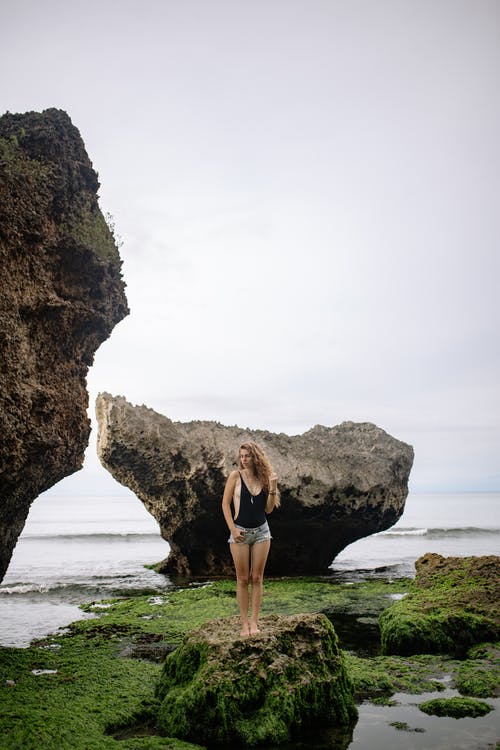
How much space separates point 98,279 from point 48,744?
8590 mm

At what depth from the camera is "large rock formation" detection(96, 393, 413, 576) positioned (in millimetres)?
18109

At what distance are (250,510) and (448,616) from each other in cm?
494

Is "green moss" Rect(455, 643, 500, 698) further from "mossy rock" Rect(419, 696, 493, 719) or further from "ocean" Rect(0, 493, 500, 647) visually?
"ocean" Rect(0, 493, 500, 647)

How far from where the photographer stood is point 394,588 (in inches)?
630

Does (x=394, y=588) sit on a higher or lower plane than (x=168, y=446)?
lower

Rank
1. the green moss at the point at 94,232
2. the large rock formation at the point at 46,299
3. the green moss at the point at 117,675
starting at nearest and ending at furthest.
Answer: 1. the green moss at the point at 117,675
2. the large rock formation at the point at 46,299
3. the green moss at the point at 94,232

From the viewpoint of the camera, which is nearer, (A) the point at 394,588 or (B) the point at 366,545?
(A) the point at 394,588

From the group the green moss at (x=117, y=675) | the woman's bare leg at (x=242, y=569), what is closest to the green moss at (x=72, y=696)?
the green moss at (x=117, y=675)

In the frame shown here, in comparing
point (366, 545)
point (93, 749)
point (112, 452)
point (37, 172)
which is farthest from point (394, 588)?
point (366, 545)

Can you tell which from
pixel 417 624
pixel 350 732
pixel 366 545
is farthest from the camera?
pixel 366 545

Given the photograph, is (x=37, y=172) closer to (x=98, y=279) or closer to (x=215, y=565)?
(x=98, y=279)

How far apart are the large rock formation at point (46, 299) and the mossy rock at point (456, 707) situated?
6723 mm

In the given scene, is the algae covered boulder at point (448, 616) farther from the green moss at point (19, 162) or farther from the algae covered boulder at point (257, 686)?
the green moss at point (19, 162)

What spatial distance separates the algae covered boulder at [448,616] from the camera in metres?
9.09
